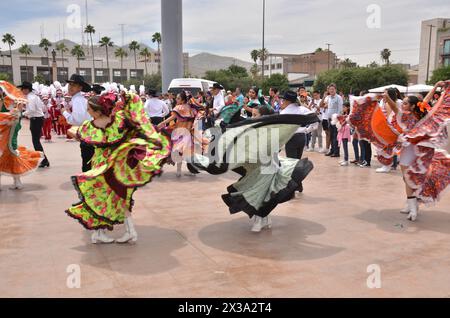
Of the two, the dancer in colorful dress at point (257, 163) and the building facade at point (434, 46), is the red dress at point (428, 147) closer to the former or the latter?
the dancer in colorful dress at point (257, 163)

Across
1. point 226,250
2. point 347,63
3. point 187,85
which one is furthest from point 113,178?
point 347,63

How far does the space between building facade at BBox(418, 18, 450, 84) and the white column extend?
166ft

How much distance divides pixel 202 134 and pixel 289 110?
9.67ft

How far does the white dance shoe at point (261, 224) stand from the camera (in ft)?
17.3

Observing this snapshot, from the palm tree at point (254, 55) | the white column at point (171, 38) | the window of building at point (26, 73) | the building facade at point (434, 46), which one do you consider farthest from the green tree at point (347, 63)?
the white column at point (171, 38)

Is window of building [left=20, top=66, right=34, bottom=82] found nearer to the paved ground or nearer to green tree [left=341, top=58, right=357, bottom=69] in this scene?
green tree [left=341, top=58, right=357, bottom=69]

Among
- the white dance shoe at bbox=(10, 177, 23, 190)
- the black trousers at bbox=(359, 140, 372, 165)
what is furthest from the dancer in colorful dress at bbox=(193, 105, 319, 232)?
the black trousers at bbox=(359, 140, 372, 165)

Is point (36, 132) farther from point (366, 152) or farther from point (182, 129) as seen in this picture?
point (366, 152)

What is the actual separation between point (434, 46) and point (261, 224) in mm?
69850

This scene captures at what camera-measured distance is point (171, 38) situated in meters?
24.7

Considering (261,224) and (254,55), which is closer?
(261,224)

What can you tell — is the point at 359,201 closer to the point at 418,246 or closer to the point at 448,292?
the point at 418,246

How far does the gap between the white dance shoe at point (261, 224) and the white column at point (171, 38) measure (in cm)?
2077

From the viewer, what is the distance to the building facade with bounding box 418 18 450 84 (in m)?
64.3
